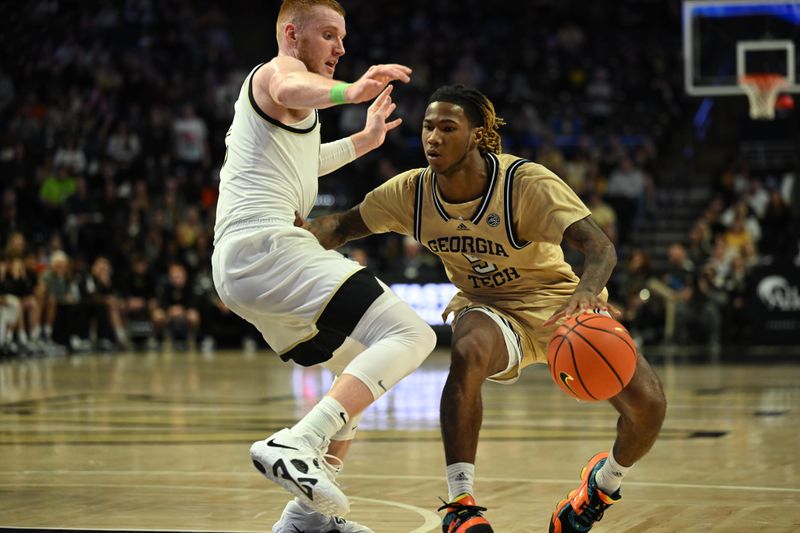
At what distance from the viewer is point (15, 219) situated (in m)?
19.1

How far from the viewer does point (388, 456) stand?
751cm

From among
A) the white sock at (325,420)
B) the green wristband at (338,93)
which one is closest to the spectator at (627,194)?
the white sock at (325,420)

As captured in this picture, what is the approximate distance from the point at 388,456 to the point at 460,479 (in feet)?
8.90

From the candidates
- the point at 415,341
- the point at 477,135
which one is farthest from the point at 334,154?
the point at 415,341

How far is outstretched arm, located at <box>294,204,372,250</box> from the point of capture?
219 inches

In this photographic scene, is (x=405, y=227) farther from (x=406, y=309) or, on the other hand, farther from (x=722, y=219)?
(x=722, y=219)

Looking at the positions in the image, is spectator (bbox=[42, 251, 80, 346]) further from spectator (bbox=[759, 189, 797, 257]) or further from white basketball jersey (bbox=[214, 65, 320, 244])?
white basketball jersey (bbox=[214, 65, 320, 244])

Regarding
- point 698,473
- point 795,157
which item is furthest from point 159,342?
point 698,473

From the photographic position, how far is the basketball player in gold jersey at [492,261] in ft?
16.2

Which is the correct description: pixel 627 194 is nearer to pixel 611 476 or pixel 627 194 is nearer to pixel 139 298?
pixel 139 298

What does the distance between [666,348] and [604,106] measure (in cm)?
642

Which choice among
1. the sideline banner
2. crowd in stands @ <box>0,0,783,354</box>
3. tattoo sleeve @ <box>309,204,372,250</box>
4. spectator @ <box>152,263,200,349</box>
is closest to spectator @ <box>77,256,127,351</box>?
crowd in stands @ <box>0,0,783,354</box>

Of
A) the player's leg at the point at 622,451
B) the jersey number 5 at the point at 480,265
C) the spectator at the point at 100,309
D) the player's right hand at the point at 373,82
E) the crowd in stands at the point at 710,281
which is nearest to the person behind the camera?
the player's right hand at the point at 373,82

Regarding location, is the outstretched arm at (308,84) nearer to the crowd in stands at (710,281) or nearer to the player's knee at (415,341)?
the player's knee at (415,341)
